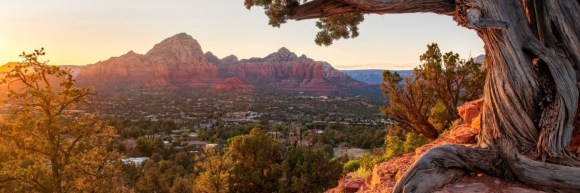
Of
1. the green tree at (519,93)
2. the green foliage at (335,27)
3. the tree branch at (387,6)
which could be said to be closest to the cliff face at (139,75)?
the green foliage at (335,27)

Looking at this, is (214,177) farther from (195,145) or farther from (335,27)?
(195,145)

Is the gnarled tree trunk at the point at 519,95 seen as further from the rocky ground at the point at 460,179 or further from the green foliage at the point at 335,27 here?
the green foliage at the point at 335,27

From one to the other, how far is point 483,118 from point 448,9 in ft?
5.44

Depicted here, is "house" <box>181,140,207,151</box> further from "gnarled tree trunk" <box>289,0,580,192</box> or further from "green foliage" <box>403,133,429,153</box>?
"gnarled tree trunk" <box>289,0,580,192</box>

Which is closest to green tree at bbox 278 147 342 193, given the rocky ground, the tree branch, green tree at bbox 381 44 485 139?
green tree at bbox 381 44 485 139

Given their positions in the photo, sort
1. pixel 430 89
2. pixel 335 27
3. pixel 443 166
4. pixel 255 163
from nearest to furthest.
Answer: pixel 443 166 < pixel 335 27 < pixel 430 89 < pixel 255 163

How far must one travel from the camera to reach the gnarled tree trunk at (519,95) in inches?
220

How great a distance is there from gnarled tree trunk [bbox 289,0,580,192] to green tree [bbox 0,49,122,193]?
8538 millimetres

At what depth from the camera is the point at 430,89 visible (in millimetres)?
17922

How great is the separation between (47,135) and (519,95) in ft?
35.0

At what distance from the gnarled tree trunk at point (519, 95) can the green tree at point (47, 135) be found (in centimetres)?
854

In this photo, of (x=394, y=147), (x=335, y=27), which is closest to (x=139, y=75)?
(x=394, y=147)

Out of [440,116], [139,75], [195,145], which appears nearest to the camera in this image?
[440,116]

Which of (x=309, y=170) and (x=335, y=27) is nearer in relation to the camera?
(x=335, y=27)
